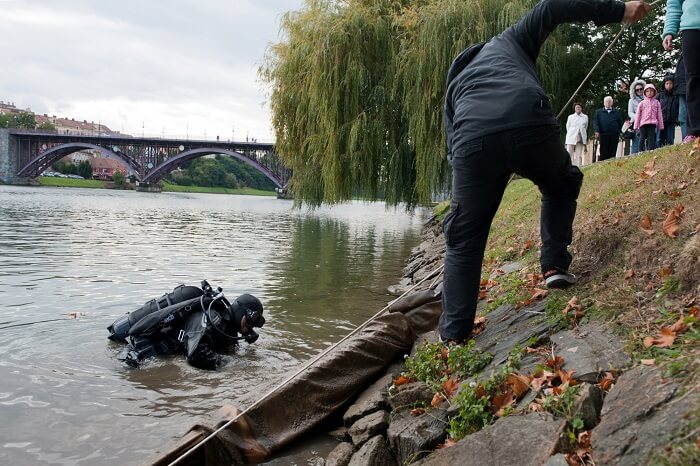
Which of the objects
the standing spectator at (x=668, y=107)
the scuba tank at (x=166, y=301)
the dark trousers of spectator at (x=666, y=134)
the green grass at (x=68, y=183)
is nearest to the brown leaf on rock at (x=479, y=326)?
the scuba tank at (x=166, y=301)

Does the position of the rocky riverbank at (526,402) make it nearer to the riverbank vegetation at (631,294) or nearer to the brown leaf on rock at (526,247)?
the riverbank vegetation at (631,294)

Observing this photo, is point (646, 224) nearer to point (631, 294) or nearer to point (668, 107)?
point (631, 294)

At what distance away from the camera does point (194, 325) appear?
6543mm

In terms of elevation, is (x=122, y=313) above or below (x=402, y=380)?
below

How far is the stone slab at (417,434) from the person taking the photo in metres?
3.29

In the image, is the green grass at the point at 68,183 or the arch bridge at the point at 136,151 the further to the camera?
the green grass at the point at 68,183

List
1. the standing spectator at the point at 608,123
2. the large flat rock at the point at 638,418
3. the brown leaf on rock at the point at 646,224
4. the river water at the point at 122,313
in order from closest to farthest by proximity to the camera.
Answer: the large flat rock at the point at 638,418, the brown leaf on rock at the point at 646,224, the river water at the point at 122,313, the standing spectator at the point at 608,123

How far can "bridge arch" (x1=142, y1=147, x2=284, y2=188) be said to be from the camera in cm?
6363

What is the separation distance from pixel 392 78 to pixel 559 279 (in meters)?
13.8

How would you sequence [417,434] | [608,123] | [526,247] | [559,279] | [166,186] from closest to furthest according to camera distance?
[417,434], [559,279], [526,247], [608,123], [166,186]

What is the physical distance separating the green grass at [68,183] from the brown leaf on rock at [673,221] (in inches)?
3865

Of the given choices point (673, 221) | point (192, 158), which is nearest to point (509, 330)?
point (673, 221)

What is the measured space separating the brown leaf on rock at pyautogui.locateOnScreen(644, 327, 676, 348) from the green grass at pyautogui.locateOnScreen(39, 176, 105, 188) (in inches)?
3895

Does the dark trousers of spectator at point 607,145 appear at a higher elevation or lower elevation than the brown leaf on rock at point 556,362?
higher
